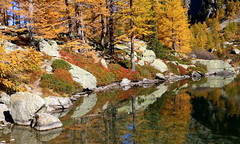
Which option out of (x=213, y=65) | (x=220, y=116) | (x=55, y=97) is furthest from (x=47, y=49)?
(x=213, y=65)

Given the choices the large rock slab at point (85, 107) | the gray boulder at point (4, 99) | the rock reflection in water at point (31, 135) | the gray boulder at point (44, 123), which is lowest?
the large rock slab at point (85, 107)

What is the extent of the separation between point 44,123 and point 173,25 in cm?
3881

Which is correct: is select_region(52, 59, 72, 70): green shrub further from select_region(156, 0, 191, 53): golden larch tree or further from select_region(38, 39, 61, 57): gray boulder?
select_region(156, 0, 191, 53): golden larch tree

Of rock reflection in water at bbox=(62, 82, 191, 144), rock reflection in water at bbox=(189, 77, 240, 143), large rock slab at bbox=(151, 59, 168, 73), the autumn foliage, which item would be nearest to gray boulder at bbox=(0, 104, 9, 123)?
the autumn foliage

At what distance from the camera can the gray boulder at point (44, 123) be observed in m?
11.3

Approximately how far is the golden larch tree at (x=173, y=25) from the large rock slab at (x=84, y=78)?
26812mm

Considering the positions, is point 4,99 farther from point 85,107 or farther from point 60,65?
point 60,65

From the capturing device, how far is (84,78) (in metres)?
22.3

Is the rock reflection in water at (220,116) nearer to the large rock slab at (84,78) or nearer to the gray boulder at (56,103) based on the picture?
the gray boulder at (56,103)

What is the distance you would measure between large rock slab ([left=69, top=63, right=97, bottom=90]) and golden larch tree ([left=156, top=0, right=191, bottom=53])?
2681 cm

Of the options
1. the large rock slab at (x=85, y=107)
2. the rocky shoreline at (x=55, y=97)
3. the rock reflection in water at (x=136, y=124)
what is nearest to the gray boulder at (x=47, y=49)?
the rocky shoreline at (x=55, y=97)

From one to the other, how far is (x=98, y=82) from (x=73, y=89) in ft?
15.6

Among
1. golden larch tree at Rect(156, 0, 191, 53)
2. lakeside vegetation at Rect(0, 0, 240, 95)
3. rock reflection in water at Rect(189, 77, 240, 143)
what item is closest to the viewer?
rock reflection in water at Rect(189, 77, 240, 143)

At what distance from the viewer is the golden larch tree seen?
45209 mm
